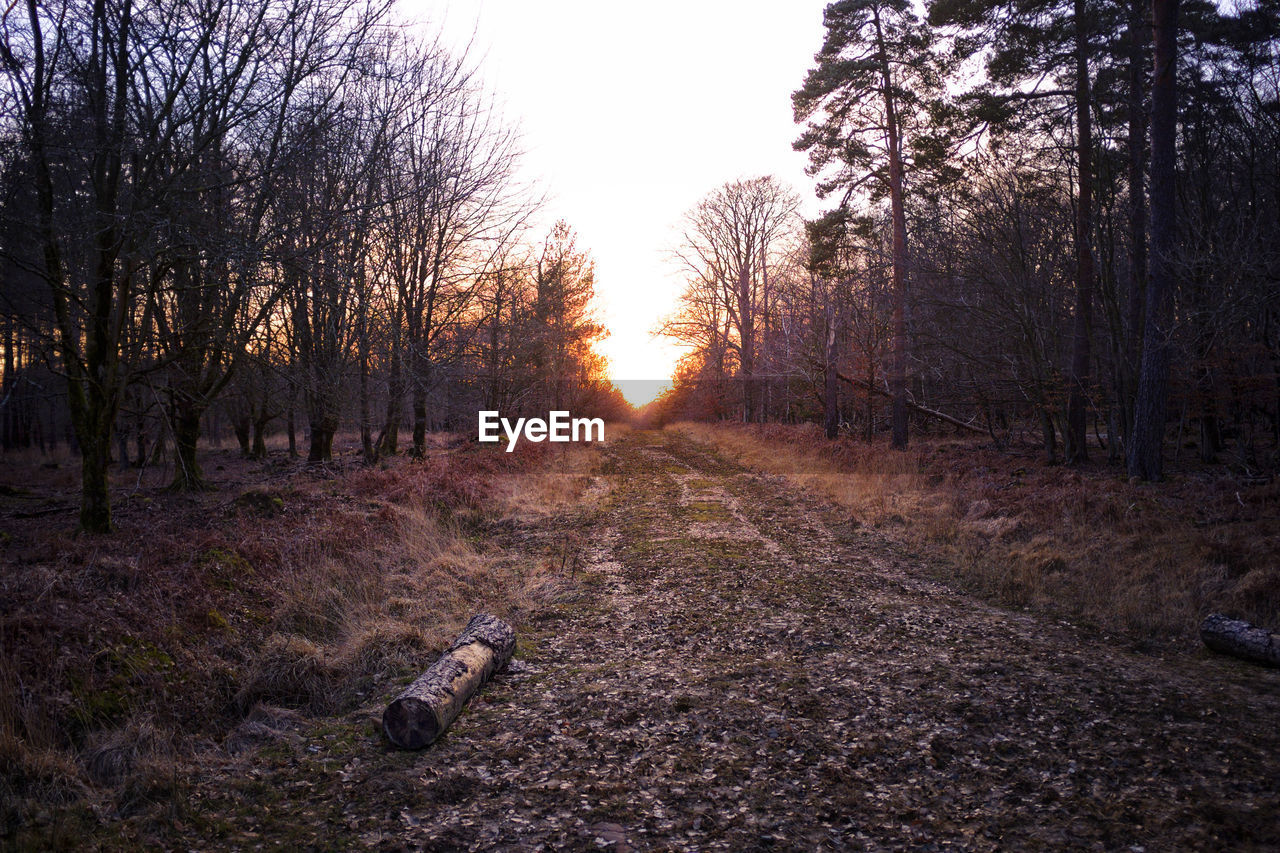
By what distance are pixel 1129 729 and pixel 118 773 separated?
6354 millimetres

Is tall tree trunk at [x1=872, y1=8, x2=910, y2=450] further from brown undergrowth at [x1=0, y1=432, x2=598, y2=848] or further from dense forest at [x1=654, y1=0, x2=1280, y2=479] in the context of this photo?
brown undergrowth at [x1=0, y1=432, x2=598, y2=848]

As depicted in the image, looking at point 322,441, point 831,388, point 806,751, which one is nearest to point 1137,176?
point 831,388

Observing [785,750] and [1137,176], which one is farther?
[1137,176]

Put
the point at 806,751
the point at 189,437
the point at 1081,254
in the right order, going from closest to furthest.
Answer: the point at 806,751
the point at 1081,254
the point at 189,437

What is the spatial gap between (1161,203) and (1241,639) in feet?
26.9

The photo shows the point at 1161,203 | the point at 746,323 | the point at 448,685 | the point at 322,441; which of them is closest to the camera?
the point at 448,685

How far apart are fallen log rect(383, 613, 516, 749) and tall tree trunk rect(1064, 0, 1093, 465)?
1356 centimetres

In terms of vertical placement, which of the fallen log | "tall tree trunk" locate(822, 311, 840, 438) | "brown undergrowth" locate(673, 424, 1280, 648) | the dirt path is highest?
"tall tree trunk" locate(822, 311, 840, 438)

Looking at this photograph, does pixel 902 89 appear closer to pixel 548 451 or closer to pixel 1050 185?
pixel 1050 185

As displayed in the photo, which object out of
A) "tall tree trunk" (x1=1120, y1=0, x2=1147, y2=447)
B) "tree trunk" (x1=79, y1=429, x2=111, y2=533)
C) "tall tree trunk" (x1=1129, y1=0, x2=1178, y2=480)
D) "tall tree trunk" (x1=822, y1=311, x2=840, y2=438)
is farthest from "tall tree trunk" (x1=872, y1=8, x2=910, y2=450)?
"tree trunk" (x1=79, y1=429, x2=111, y2=533)

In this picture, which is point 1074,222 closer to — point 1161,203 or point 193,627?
point 1161,203

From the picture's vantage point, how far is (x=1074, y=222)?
14359 millimetres

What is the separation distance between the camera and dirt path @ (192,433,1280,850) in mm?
3576

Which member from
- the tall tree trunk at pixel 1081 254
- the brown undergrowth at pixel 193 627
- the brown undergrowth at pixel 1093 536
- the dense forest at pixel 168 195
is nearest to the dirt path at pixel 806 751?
the brown undergrowth at pixel 193 627
